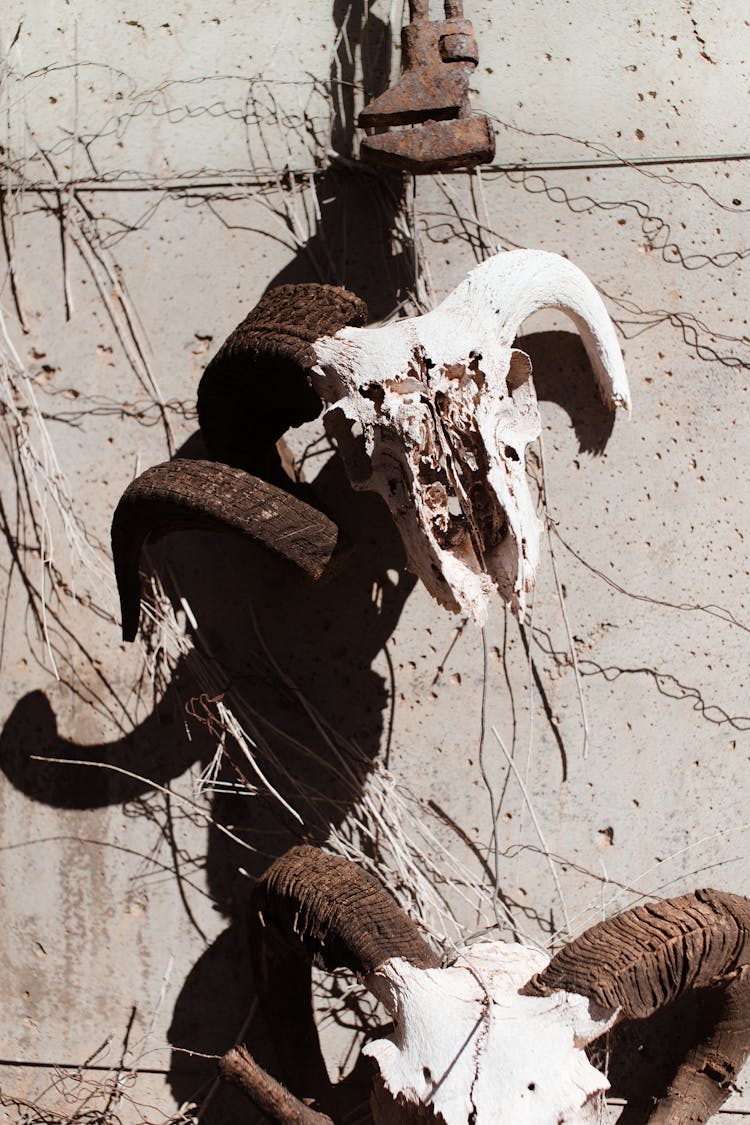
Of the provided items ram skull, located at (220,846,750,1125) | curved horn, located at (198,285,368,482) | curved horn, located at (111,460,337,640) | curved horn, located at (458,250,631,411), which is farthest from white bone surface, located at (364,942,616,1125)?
curved horn, located at (458,250,631,411)

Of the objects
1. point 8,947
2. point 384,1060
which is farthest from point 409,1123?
point 8,947

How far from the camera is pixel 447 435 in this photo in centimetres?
282

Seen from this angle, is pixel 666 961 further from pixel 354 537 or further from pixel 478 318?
pixel 478 318

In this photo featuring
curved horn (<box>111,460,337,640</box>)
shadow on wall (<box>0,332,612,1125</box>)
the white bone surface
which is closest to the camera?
the white bone surface

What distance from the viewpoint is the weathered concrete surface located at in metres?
3.34

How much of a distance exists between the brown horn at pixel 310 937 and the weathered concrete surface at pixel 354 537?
0.88 feet

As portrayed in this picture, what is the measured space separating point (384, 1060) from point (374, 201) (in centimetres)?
219

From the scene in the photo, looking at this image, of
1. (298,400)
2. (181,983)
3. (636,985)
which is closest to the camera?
(636,985)

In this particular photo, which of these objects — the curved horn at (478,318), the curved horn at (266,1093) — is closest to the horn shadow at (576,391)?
the curved horn at (478,318)

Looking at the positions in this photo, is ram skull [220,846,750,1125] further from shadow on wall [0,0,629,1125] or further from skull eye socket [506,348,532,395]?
skull eye socket [506,348,532,395]

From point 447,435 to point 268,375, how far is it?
17.5 inches

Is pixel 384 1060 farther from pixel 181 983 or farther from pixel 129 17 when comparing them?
pixel 129 17

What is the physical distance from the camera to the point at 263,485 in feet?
9.19

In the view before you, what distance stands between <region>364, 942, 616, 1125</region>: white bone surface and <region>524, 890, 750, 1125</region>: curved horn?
0.19 feet
